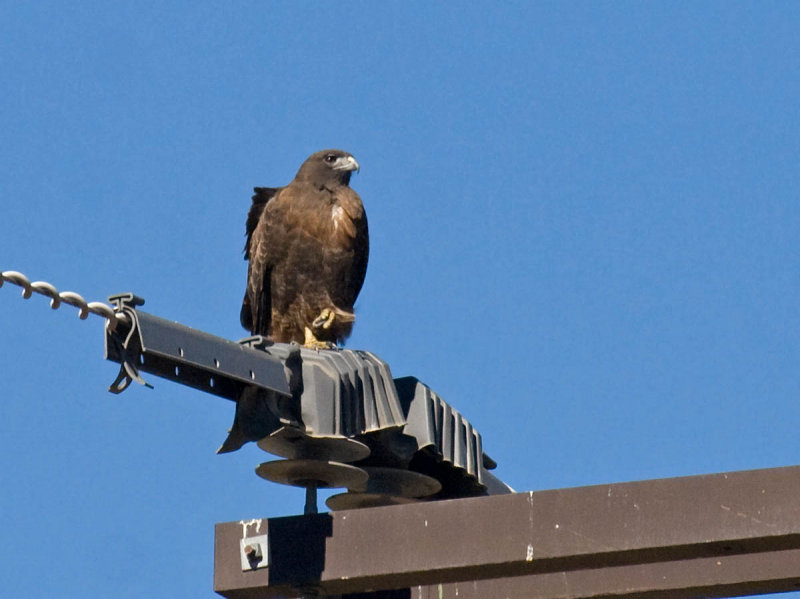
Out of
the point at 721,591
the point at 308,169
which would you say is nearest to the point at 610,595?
the point at 721,591

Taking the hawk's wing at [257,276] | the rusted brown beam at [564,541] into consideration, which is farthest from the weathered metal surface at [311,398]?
the hawk's wing at [257,276]

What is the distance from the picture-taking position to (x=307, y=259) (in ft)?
29.6

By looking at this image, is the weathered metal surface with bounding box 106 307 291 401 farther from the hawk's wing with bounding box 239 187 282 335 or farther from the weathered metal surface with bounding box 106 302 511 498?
the hawk's wing with bounding box 239 187 282 335

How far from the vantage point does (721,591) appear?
13.9 feet

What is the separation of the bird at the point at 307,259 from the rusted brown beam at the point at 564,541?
15.7 feet

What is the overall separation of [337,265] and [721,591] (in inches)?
199

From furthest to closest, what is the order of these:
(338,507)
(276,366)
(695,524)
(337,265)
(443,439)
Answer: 1. (337,265)
2. (338,507)
3. (443,439)
4. (276,366)
5. (695,524)

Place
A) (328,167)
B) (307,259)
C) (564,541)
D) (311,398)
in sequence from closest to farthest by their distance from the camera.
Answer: (564,541) → (311,398) → (307,259) → (328,167)

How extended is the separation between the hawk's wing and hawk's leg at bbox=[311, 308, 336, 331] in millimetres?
418

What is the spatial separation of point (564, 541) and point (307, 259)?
543 centimetres

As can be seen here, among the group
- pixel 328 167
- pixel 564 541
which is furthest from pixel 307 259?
pixel 564 541

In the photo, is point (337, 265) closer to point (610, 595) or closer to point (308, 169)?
point (308, 169)

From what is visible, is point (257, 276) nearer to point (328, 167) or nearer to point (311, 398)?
point (328, 167)

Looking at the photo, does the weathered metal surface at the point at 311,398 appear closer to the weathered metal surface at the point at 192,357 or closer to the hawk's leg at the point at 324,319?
the weathered metal surface at the point at 192,357
